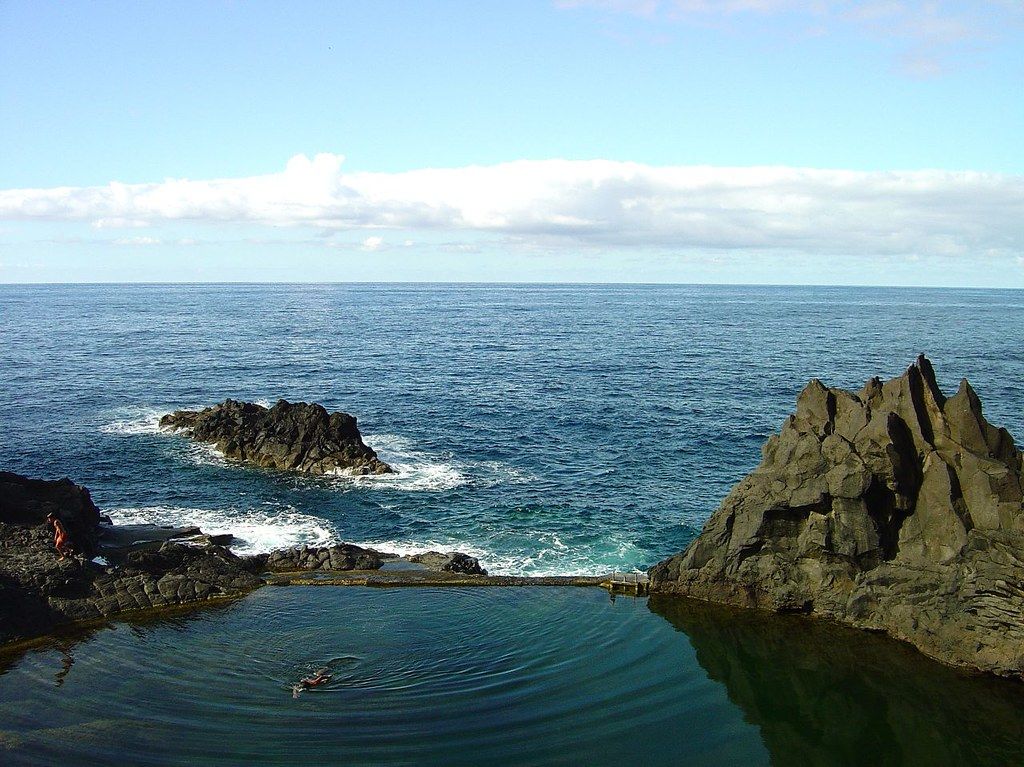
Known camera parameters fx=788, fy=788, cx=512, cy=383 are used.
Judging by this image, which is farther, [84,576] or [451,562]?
[451,562]

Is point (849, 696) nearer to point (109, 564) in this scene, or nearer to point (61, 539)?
point (109, 564)

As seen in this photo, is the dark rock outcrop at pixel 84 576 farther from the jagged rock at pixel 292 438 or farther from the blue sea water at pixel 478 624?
the jagged rock at pixel 292 438

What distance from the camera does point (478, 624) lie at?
33625 mm

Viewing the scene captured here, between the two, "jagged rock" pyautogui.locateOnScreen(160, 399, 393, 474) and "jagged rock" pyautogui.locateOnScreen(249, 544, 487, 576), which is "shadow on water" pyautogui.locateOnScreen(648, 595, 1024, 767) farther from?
"jagged rock" pyautogui.locateOnScreen(160, 399, 393, 474)

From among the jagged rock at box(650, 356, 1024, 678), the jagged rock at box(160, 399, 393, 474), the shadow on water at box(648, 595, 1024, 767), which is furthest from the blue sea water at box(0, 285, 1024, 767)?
the jagged rock at box(160, 399, 393, 474)

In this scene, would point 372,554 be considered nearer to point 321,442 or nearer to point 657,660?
point 657,660

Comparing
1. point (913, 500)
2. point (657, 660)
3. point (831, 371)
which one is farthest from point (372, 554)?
point (831, 371)

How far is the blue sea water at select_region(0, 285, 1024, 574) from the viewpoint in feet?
160

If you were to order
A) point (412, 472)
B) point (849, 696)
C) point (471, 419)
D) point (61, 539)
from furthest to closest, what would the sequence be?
point (471, 419), point (412, 472), point (61, 539), point (849, 696)

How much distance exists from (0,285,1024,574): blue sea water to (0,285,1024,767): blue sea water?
1.18 feet

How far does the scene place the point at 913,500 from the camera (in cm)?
3331

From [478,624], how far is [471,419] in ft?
143

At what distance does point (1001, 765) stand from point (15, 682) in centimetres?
3328

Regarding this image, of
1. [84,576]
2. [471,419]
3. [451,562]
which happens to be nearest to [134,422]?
[471,419]
